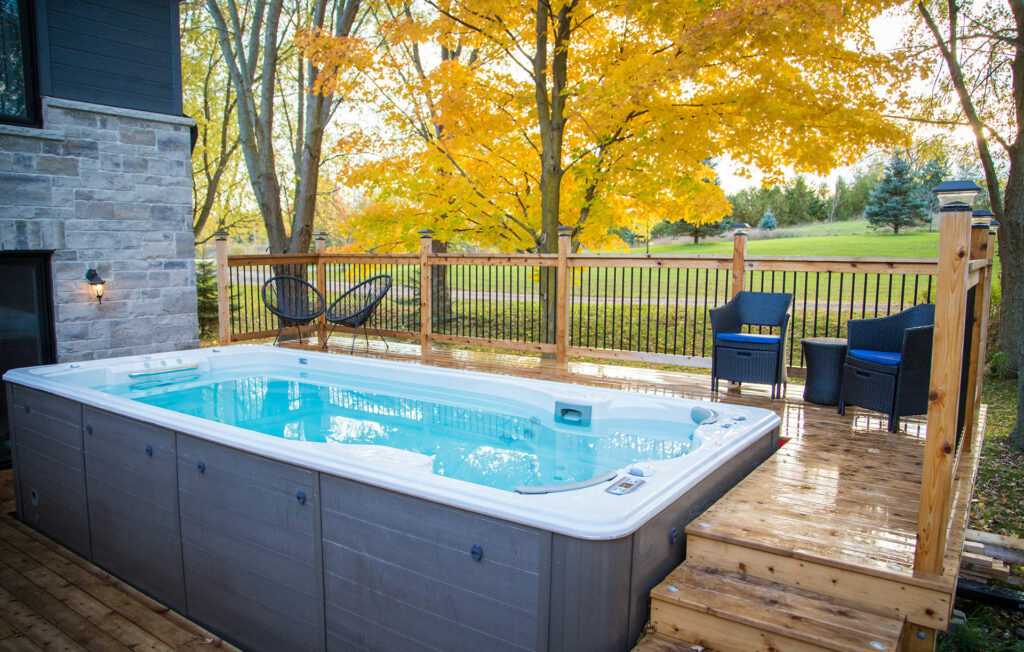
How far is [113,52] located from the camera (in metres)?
4.96

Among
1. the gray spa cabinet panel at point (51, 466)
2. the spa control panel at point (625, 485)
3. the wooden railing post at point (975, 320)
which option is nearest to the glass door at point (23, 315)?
the gray spa cabinet panel at point (51, 466)

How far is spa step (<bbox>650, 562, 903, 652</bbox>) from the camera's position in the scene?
1941mm

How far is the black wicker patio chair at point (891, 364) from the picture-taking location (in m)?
3.58

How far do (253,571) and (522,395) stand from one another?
221 centimetres

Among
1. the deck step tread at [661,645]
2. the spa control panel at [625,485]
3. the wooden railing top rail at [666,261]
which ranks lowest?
the deck step tread at [661,645]

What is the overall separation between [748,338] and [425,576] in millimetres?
3260

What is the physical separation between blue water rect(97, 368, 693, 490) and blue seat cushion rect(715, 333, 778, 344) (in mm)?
1164

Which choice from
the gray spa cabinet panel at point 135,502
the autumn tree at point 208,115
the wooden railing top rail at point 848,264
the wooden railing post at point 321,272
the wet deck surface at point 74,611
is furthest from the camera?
the autumn tree at point 208,115

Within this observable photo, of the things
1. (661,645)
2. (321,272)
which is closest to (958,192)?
(661,645)

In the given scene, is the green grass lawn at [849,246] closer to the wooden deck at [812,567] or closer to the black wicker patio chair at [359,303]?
the black wicker patio chair at [359,303]

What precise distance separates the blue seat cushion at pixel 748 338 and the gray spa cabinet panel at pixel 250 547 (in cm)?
326

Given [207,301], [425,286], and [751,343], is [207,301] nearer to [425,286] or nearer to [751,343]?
[425,286]

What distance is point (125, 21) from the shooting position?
4.98m

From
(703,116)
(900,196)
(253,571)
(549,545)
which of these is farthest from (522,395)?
(900,196)
